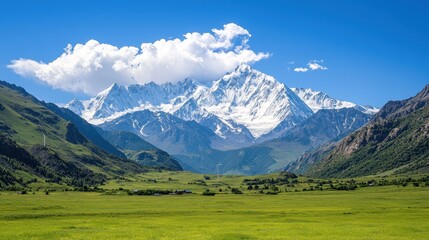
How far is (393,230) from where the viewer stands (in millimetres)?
87000

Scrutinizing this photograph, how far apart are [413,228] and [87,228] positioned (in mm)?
62684

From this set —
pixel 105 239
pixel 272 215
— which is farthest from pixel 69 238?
pixel 272 215

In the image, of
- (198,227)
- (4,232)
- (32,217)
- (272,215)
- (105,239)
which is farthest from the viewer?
(272,215)

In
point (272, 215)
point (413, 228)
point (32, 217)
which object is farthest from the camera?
point (272, 215)

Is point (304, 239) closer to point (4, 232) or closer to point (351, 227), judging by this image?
point (351, 227)

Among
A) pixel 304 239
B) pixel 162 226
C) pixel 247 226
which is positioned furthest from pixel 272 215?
pixel 304 239

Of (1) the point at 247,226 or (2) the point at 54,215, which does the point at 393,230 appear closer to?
(1) the point at 247,226

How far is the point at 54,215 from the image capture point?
125500 millimetres

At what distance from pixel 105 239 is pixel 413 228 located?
57044 mm

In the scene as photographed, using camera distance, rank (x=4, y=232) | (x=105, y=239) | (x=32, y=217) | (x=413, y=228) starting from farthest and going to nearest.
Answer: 1. (x=32, y=217)
2. (x=413, y=228)
3. (x=4, y=232)
4. (x=105, y=239)

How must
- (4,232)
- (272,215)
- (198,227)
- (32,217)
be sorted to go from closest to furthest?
1. (4,232)
2. (198,227)
3. (32,217)
4. (272,215)

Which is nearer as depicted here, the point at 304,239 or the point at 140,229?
the point at 304,239

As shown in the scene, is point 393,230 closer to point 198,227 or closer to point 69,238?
point 198,227

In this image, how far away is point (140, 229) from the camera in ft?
293
